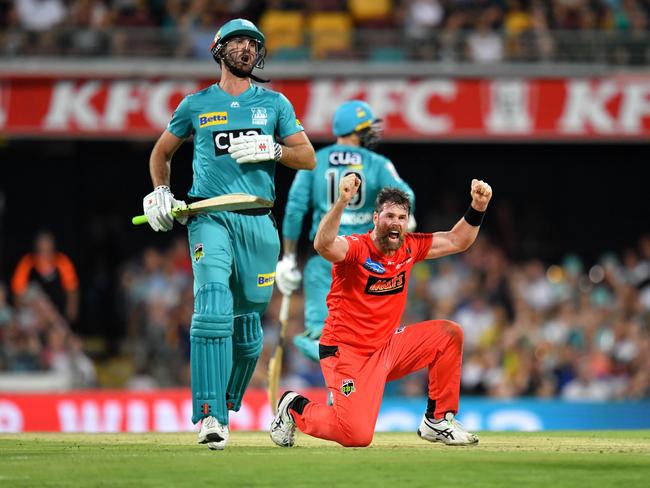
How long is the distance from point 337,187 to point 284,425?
9.87 ft

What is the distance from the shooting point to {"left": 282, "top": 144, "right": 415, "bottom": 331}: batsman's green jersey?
1056 cm

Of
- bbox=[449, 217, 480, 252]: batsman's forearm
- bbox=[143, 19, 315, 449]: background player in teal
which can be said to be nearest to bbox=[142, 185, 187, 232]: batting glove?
bbox=[143, 19, 315, 449]: background player in teal

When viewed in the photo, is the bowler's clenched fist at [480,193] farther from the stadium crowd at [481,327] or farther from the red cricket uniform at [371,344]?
the stadium crowd at [481,327]

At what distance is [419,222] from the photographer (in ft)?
65.6

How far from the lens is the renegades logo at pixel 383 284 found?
8.12m

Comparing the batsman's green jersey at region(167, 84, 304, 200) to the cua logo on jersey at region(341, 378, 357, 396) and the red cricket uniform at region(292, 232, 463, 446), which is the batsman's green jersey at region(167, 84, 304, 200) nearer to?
the red cricket uniform at region(292, 232, 463, 446)

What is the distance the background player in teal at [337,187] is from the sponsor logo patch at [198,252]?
8.22 ft

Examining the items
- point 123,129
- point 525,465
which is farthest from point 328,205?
point 123,129

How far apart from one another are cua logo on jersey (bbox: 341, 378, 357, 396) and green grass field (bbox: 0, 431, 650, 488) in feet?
1.19

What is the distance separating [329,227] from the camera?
761cm

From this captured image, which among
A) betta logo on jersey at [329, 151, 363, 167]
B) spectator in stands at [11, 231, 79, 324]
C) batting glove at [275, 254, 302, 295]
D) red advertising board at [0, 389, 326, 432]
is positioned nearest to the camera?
betta logo on jersey at [329, 151, 363, 167]

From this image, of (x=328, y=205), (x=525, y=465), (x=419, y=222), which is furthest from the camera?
(x=419, y=222)

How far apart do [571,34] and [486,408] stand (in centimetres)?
553

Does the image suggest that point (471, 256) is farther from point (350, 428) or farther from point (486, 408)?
point (350, 428)
